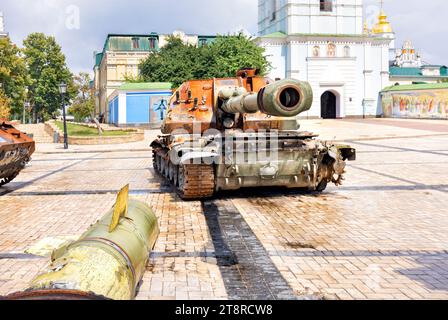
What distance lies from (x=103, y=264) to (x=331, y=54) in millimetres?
48879

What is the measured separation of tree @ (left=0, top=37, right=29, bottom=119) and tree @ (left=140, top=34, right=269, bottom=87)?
11754 millimetres

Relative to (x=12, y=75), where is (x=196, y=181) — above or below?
below

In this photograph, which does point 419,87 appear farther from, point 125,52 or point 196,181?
point 196,181

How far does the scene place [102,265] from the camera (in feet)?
12.5

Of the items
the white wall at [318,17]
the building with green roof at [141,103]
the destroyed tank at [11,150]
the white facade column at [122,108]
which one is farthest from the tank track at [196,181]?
the white wall at [318,17]

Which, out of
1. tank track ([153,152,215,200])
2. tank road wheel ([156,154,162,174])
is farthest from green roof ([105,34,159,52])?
tank track ([153,152,215,200])

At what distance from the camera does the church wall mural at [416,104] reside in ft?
138

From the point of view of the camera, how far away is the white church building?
49469mm

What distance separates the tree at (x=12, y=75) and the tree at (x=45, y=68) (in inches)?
527

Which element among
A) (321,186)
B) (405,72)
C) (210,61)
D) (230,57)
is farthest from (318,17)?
(321,186)

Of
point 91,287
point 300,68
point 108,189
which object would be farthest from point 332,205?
point 300,68

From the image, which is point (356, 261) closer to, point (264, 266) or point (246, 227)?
point (264, 266)

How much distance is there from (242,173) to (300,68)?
41.7m

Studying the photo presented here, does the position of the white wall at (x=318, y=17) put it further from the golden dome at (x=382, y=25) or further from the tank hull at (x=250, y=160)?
the tank hull at (x=250, y=160)
